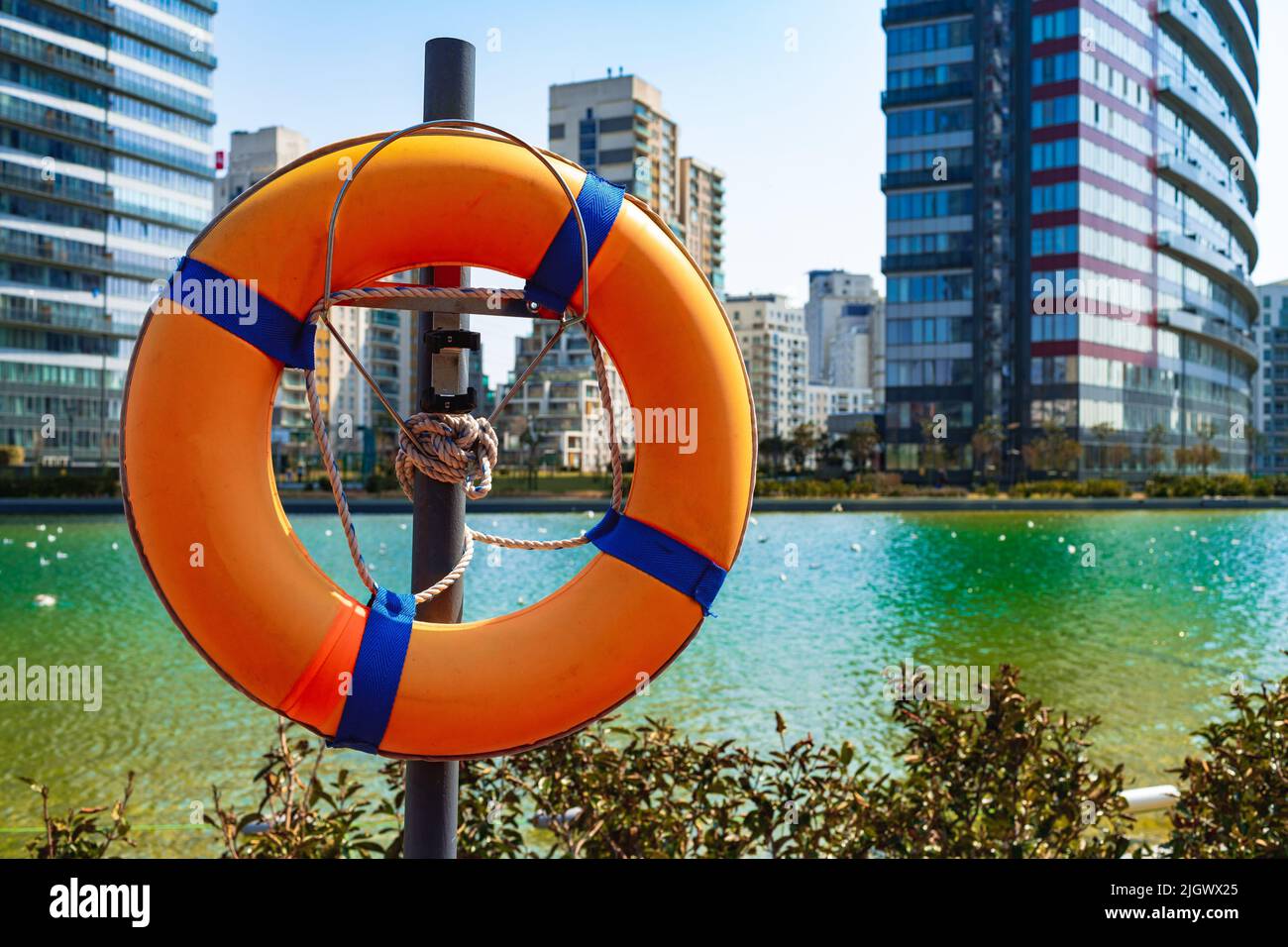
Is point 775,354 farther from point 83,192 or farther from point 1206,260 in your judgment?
point 83,192

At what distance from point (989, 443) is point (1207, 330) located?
19513mm

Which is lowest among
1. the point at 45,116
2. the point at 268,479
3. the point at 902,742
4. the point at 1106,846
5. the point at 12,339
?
the point at 902,742

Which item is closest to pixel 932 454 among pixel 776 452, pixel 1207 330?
pixel 1207 330

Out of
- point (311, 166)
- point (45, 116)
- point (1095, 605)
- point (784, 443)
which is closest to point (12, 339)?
point (45, 116)

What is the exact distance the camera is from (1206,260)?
52719 mm

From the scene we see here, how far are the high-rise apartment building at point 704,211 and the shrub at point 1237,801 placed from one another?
10098cm

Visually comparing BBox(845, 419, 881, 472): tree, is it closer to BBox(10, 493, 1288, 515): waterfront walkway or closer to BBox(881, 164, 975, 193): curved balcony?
BBox(881, 164, 975, 193): curved balcony

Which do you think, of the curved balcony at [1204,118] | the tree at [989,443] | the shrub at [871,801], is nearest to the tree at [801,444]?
the tree at [989,443]

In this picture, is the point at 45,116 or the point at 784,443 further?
the point at 784,443

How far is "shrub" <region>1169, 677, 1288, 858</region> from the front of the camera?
9.71 ft

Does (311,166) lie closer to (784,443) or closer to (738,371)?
(738,371)

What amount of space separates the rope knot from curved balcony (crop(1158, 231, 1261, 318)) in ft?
177

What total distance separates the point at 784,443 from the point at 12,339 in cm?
4293
